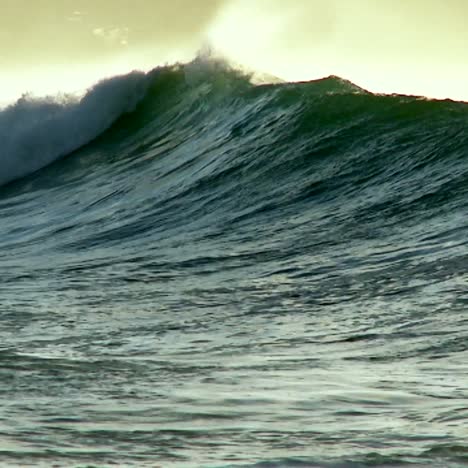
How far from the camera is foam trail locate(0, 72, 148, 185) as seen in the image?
17.7m

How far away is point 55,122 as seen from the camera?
18375 millimetres

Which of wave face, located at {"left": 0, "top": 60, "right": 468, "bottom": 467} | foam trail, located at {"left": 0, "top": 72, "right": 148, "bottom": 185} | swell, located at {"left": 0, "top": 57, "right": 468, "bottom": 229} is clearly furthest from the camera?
foam trail, located at {"left": 0, "top": 72, "right": 148, "bottom": 185}

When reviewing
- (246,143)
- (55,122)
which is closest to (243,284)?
(246,143)

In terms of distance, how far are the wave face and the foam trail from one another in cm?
10

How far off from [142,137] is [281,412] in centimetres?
1257

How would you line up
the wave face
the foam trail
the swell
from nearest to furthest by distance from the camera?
the wave face → the swell → the foam trail

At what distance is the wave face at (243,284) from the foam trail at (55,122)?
0.10 metres

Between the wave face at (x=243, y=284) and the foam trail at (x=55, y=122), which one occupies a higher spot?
the foam trail at (x=55, y=122)

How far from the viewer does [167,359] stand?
18.8 feet

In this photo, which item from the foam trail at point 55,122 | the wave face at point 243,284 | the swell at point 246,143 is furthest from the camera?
the foam trail at point 55,122

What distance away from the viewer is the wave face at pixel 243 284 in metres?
4.25

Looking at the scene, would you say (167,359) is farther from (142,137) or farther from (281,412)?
(142,137)

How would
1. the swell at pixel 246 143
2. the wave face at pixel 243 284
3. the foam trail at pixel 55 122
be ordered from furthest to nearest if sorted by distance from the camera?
the foam trail at pixel 55 122 → the swell at pixel 246 143 → the wave face at pixel 243 284

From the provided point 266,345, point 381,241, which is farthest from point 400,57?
point 266,345
